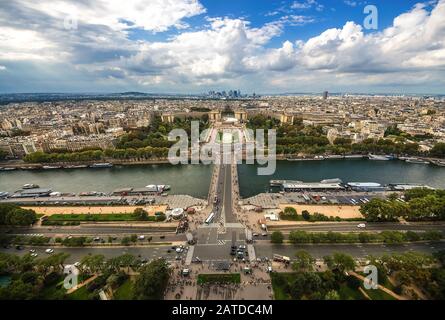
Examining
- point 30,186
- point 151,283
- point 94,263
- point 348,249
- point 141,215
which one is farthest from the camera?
point 30,186

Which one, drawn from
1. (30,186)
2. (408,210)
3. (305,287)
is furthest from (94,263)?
(408,210)

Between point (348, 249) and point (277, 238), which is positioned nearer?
point (348, 249)

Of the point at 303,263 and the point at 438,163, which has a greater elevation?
the point at 438,163

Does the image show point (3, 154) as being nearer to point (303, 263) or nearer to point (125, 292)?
point (125, 292)

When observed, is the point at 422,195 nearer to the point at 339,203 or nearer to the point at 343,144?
the point at 339,203

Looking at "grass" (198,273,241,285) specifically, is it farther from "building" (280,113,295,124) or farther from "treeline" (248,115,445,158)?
"building" (280,113,295,124)

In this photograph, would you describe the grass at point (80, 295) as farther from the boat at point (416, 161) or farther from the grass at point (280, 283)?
the boat at point (416, 161)
